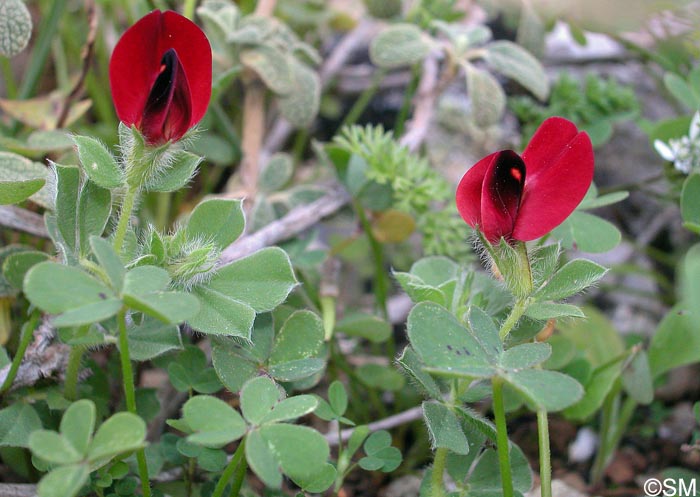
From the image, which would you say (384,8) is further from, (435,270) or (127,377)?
(127,377)

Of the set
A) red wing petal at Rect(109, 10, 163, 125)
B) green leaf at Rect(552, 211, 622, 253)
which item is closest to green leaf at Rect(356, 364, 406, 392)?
green leaf at Rect(552, 211, 622, 253)

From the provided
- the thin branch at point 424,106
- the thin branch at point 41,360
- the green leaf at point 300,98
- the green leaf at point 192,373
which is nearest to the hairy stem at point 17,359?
the thin branch at point 41,360

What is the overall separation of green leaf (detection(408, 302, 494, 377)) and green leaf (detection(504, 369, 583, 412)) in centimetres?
5

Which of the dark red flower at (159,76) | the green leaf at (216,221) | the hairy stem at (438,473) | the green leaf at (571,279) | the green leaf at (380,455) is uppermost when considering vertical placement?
the dark red flower at (159,76)

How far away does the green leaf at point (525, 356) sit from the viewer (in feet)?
3.40

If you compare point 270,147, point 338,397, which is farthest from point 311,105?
point 338,397

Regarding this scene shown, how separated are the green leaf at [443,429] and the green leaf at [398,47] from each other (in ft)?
3.78

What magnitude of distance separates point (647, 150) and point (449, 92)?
830 mm

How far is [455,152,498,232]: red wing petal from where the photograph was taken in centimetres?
115

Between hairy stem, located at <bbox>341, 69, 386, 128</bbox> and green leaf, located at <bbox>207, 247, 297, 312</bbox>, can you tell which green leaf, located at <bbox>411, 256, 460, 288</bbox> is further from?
hairy stem, located at <bbox>341, 69, 386, 128</bbox>

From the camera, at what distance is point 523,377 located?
1.02 metres

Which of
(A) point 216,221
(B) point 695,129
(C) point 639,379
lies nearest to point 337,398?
(A) point 216,221

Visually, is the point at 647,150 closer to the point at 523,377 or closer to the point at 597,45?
the point at 597,45

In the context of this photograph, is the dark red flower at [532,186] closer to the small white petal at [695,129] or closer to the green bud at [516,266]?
the green bud at [516,266]
